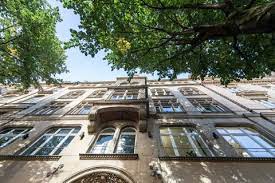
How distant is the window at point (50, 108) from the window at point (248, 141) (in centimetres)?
1423

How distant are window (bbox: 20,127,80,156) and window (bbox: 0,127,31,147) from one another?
5.88ft

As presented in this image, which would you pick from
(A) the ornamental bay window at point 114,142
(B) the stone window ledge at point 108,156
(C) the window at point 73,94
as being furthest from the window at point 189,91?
(B) the stone window ledge at point 108,156

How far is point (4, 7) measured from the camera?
14289mm

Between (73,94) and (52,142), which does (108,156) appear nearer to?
(52,142)

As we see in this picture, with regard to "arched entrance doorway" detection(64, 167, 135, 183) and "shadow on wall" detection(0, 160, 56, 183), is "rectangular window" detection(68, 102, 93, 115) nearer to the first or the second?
"shadow on wall" detection(0, 160, 56, 183)

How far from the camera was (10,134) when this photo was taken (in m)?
14.2

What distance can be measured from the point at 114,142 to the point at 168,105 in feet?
26.2

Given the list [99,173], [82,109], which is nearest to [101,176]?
[99,173]

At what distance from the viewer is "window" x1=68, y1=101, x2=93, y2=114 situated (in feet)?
57.0

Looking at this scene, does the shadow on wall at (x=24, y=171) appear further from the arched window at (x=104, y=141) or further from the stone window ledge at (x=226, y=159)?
the stone window ledge at (x=226, y=159)

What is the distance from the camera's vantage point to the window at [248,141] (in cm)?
1085

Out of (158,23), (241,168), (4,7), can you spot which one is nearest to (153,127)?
(241,168)

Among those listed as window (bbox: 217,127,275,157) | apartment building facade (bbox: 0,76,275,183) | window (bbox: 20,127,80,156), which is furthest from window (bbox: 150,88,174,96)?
window (bbox: 20,127,80,156)

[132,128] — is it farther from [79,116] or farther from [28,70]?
[28,70]
